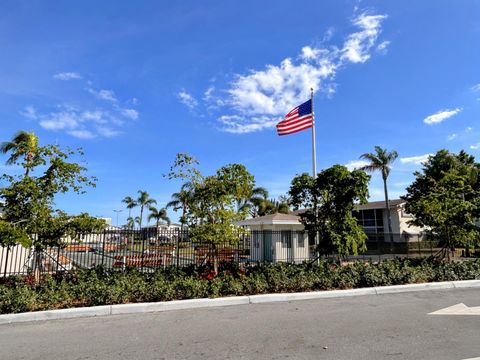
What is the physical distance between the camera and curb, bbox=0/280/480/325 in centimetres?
679

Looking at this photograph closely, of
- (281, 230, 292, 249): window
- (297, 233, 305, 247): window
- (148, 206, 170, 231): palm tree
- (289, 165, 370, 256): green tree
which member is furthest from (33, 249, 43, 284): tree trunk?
(148, 206, 170, 231): palm tree

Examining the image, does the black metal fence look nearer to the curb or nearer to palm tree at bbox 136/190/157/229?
the curb

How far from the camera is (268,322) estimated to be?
6.57 meters

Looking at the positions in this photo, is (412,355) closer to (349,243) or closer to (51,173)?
(349,243)

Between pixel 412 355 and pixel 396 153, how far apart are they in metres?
35.1

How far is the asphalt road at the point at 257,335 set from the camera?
4852 mm

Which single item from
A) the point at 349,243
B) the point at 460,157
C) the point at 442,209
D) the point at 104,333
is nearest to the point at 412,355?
the point at 104,333

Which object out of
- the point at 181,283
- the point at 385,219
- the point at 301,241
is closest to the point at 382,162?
the point at 385,219

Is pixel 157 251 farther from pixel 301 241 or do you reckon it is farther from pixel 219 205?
pixel 301 241

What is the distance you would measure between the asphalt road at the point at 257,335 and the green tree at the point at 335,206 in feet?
15.1

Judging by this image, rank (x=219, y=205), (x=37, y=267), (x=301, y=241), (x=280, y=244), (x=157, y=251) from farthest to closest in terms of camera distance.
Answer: (x=301, y=241), (x=280, y=244), (x=157, y=251), (x=219, y=205), (x=37, y=267)

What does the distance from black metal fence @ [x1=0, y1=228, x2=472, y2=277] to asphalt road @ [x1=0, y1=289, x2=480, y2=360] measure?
3.84 metres

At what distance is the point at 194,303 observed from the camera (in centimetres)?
791

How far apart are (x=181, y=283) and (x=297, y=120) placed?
10.6 meters
